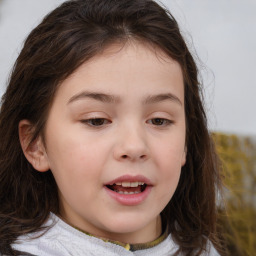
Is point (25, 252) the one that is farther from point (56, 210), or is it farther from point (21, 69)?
point (21, 69)

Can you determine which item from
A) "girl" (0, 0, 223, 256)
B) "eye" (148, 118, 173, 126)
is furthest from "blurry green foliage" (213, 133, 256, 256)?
"eye" (148, 118, 173, 126)

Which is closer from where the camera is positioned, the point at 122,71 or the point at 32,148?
the point at 122,71

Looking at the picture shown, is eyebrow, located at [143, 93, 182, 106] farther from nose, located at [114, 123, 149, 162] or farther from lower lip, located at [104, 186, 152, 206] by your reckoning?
lower lip, located at [104, 186, 152, 206]

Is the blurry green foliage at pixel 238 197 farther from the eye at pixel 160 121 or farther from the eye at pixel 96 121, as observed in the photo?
the eye at pixel 96 121

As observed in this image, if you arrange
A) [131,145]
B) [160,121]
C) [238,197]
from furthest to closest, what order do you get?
1. [238,197]
2. [160,121]
3. [131,145]

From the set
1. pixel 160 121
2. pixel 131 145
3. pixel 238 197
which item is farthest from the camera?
pixel 238 197

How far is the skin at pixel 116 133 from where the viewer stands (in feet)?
4.43

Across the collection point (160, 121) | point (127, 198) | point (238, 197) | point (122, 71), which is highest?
point (122, 71)

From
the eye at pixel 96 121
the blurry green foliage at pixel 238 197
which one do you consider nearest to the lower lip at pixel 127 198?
the eye at pixel 96 121

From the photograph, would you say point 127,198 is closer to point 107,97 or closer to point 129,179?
point 129,179

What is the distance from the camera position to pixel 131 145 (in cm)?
132

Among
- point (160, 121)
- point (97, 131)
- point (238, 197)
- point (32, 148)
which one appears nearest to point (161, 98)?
point (160, 121)

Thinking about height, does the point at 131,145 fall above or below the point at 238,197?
above

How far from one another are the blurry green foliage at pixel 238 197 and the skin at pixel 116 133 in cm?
62
